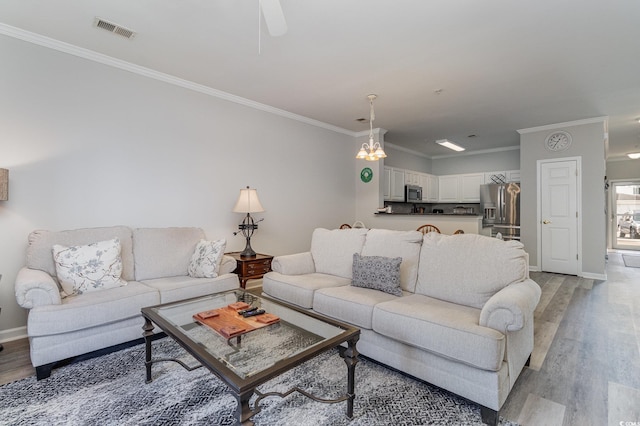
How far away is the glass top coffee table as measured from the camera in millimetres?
1318

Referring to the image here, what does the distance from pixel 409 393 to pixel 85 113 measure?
3722 millimetres

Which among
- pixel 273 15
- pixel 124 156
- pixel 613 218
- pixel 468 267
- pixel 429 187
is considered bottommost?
pixel 468 267

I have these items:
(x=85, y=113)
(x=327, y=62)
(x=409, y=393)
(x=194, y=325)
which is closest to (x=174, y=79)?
(x=85, y=113)

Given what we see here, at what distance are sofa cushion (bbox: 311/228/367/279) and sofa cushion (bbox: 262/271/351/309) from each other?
0.10m

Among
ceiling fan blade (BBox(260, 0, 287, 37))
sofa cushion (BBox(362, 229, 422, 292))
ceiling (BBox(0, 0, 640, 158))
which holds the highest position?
ceiling (BBox(0, 0, 640, 158))

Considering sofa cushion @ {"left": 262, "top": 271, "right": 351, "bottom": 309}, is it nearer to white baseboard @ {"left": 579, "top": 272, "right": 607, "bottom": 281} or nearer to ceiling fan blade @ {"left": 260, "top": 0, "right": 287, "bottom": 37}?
ceiling fan blade @ {"left": 260, "top": 0, "right": 287, "bottom": 37}

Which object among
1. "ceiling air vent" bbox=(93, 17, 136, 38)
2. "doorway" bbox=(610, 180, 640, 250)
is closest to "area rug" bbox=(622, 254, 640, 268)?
"doorway" bbox=(610, 180, 640, 250)

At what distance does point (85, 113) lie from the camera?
9.98 ft

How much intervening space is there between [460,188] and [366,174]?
11.3 feet

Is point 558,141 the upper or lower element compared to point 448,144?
lower

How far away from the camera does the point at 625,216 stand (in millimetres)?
9141

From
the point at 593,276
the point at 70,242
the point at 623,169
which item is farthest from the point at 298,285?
the point at 623,169

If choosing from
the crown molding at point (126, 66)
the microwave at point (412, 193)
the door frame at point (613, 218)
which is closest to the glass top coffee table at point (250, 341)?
the crown molding at point (126, 66)

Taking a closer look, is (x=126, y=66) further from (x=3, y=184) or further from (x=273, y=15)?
(x=273, y=15)
